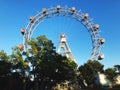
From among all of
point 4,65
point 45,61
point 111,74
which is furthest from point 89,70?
point 4,65

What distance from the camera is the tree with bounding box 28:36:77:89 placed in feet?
135

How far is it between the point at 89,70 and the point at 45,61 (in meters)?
36.9

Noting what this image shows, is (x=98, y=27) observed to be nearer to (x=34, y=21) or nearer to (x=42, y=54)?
(x=34, y=21)

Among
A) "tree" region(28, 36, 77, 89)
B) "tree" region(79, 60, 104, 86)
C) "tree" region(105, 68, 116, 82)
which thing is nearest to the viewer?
"tree" region(28, 36, 77, 89)

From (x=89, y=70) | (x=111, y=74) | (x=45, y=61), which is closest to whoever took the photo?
(x=45, y=61)

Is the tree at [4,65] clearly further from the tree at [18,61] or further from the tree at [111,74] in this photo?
the tree at [111,74]

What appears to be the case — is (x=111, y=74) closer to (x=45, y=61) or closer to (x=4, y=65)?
(x=45, y=61)

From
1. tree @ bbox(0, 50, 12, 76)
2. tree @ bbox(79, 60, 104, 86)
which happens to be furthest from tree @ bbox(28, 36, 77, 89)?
tree @ bbox(79, 60, 104, 86)

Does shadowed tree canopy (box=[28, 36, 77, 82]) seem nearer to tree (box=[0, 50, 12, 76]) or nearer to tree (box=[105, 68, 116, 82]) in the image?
tree (box=[0, 50, 12, 76])

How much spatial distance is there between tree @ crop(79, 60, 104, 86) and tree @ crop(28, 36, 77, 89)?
2837cm

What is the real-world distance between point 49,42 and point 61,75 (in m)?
7.35

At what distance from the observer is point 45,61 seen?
1629 inches

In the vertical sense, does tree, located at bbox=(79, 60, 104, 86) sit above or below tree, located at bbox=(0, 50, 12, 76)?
above

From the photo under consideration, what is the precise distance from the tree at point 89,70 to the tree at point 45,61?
93.1 ft
